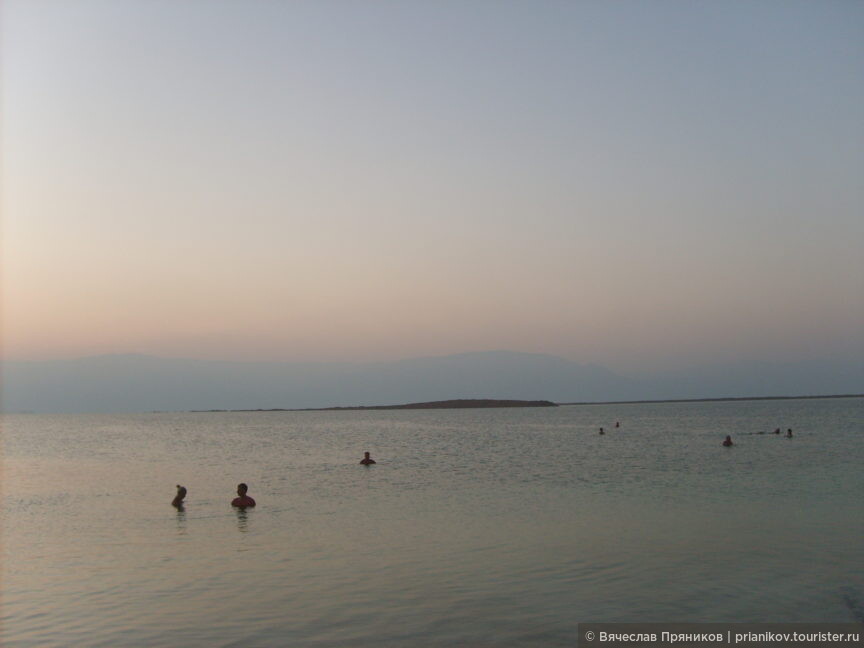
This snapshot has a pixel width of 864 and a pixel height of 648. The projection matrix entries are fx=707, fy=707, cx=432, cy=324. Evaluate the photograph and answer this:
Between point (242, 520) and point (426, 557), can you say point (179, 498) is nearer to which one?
point (242, 520)

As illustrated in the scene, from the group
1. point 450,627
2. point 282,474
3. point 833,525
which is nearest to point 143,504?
point 282,474

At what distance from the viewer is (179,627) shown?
12.7 meters

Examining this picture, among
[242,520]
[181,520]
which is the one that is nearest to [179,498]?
[181,520]

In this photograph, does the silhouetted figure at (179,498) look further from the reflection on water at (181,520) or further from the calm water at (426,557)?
the calm water at (426,557)

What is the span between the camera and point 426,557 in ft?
58.1

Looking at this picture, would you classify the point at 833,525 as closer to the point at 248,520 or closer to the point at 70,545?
the point at 248,520

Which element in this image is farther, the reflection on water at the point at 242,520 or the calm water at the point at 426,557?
the reflection on water at the point at 242,520

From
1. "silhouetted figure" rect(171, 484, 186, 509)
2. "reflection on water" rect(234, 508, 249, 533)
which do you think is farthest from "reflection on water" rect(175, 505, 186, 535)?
"reflection on water" rect(234, 508, 249, 533)

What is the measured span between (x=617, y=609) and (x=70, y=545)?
15.7m

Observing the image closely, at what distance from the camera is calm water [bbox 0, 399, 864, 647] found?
12766mm

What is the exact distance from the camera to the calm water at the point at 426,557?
12766 mm

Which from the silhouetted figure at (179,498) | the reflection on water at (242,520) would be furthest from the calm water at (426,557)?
the silhouetted figure at (179,498)

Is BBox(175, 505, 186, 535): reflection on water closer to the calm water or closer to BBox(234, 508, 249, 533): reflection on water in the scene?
the calm water

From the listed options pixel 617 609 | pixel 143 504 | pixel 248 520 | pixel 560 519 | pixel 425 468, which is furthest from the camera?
pixel 425 468
